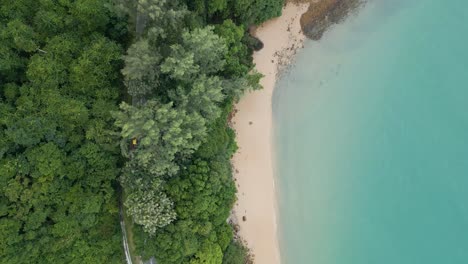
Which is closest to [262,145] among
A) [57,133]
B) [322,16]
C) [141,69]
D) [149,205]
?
[149,205]

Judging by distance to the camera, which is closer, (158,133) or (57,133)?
(158,133)

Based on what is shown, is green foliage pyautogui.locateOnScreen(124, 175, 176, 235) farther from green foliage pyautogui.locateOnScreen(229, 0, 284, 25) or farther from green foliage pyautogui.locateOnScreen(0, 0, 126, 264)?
green foliage pyautogui.locateOnScreen(229, 0, 284, 25)

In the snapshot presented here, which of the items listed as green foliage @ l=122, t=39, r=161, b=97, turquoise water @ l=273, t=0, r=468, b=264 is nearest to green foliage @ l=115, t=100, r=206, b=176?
green foliage @ l=122, t=39, r=161, b=97

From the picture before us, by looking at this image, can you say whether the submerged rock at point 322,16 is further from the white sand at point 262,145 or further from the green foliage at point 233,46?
the green foliage at point 233,46

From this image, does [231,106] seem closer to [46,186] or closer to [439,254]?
[46,186]

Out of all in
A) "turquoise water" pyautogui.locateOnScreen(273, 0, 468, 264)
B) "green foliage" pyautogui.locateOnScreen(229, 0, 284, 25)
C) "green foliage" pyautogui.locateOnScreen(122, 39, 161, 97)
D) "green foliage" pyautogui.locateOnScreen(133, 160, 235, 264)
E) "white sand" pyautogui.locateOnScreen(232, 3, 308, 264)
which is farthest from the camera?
"turquoise water" pyautogui.locateOnScreen(273, 0, 468, 264)

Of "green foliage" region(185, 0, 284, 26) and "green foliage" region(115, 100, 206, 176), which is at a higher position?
"green foliage" region(185, 0, 284, 26)

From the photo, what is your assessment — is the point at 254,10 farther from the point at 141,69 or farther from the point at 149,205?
the point at 149,205
